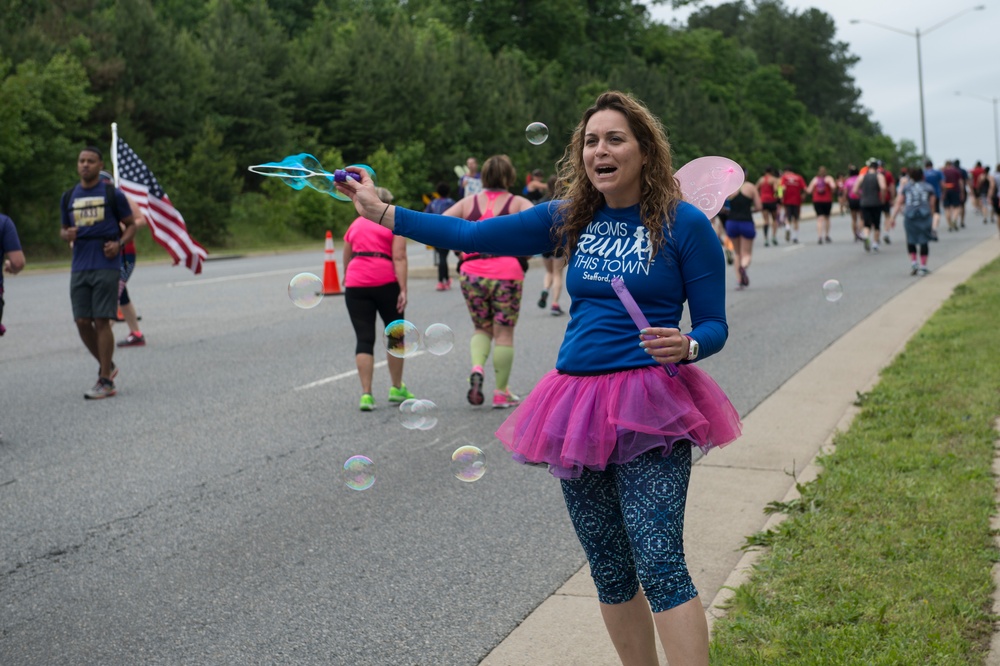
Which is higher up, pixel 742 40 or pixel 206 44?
pixel 742 40

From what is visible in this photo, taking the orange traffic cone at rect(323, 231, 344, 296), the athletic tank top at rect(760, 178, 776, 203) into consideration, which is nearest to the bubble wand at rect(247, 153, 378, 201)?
the orange traffic cone at rect(323, 231, 344, 296)

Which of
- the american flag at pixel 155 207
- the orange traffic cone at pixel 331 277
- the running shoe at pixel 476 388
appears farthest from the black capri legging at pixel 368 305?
the orange traffic cone at pixel 331 277

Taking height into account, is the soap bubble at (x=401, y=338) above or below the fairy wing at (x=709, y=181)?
below

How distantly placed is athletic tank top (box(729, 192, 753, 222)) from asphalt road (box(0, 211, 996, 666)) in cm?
496

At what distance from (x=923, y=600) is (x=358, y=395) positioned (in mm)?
6097

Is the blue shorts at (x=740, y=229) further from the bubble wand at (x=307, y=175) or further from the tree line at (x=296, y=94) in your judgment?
the tree line at (x=296, y=94)

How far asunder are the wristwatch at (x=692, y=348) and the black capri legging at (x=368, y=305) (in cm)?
594

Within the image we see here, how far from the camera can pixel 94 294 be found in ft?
32.4

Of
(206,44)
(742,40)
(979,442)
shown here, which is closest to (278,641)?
(979,442)

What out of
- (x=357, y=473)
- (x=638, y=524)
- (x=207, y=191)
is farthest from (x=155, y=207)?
(x=207, y=191)

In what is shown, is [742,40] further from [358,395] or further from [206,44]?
[358,395]

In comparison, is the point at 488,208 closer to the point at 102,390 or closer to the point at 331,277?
the point at 102,390

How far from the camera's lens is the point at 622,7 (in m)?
80.9

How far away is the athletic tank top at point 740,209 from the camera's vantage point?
17.8m
